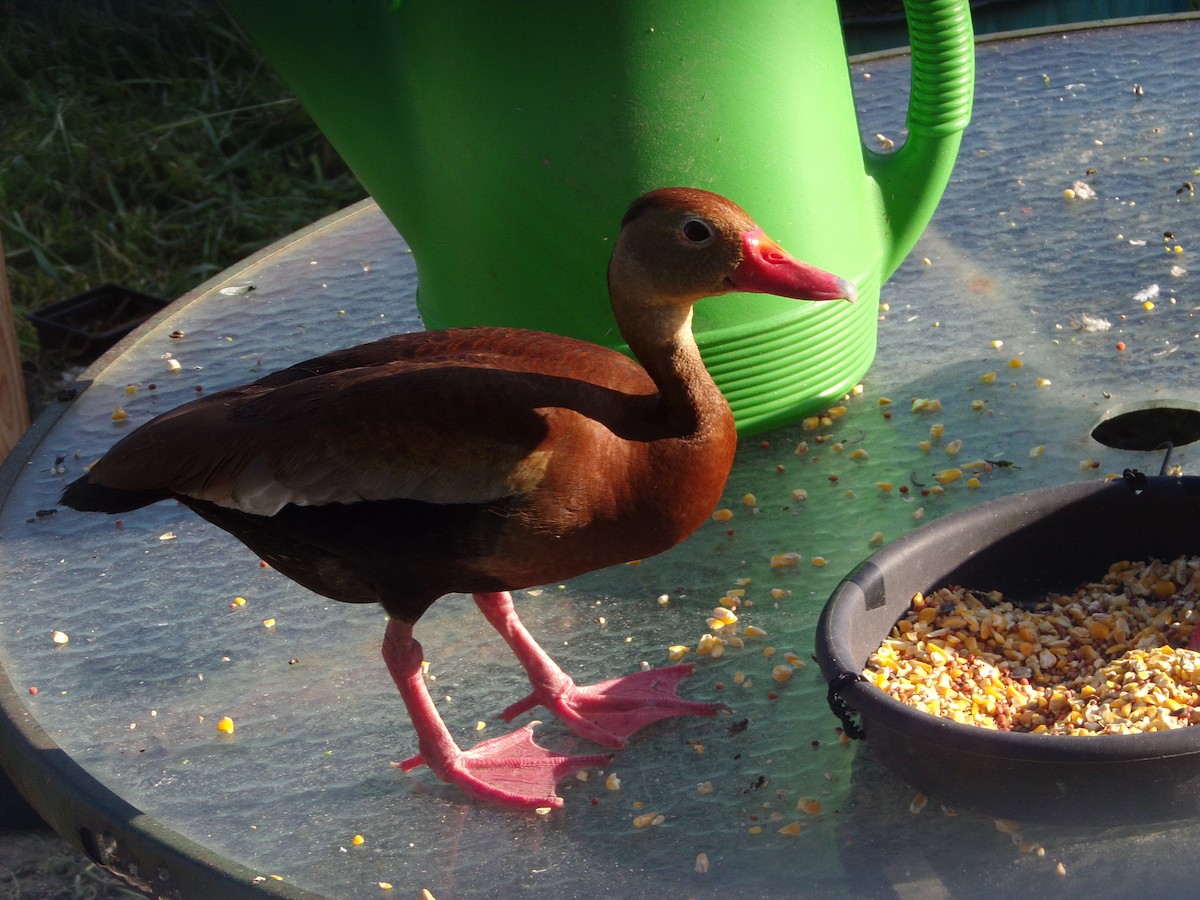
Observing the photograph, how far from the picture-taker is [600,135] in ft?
4.85

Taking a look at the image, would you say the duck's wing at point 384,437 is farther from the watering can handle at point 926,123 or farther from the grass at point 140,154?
the grass at point 140,154

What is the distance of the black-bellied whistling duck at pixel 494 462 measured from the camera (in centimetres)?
126

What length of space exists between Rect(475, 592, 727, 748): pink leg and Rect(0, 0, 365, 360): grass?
236 centimetres

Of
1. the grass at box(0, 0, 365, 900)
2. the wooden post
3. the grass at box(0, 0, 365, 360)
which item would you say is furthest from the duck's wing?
the grass at box(0, 0, 365, 360)

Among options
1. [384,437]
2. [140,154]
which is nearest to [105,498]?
[384,437]

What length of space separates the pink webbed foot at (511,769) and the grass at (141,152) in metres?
2.46

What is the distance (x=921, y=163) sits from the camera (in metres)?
1.69

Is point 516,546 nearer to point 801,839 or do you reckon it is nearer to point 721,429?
point 721,429

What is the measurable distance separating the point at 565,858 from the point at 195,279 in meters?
2.73

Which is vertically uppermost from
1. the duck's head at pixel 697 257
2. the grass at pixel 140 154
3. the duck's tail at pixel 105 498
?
the duck's head at pixel 697 257

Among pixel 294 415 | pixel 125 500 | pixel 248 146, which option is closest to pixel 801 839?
pixel 294 415

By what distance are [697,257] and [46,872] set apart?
1.49 metres

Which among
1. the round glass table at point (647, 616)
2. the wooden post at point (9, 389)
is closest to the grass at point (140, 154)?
the wooden post at point (9, 389)

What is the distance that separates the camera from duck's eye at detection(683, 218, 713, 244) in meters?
1.30
